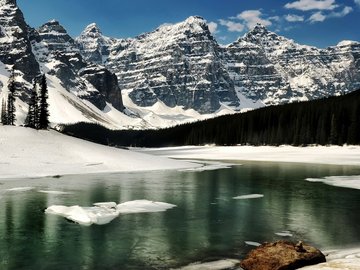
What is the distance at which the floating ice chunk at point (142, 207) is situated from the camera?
1214 inches

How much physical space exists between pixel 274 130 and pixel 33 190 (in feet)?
402

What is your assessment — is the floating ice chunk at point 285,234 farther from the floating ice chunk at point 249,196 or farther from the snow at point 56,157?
the snow at point 56,157

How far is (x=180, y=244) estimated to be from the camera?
71.3 ft

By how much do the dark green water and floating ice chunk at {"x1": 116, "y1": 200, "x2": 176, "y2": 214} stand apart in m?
1.30

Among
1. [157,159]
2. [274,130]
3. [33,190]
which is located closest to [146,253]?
[33,190]

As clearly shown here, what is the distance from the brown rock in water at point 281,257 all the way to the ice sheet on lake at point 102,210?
11.5m

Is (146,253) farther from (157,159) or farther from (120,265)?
(157,159)

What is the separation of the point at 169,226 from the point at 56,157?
42.8 meters

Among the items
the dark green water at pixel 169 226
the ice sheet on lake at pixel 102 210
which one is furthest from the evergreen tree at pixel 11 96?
the ice sheet on lake at pixel 102 210

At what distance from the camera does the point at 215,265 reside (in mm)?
18250

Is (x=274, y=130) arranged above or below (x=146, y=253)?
above

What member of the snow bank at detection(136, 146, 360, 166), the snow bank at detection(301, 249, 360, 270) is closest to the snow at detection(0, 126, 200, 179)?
the snow bank at detection(136, 146, 360, 166)

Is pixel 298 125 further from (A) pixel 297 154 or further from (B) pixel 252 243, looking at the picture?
(B) pixel 252 243

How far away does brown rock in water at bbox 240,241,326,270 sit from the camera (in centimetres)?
1700
